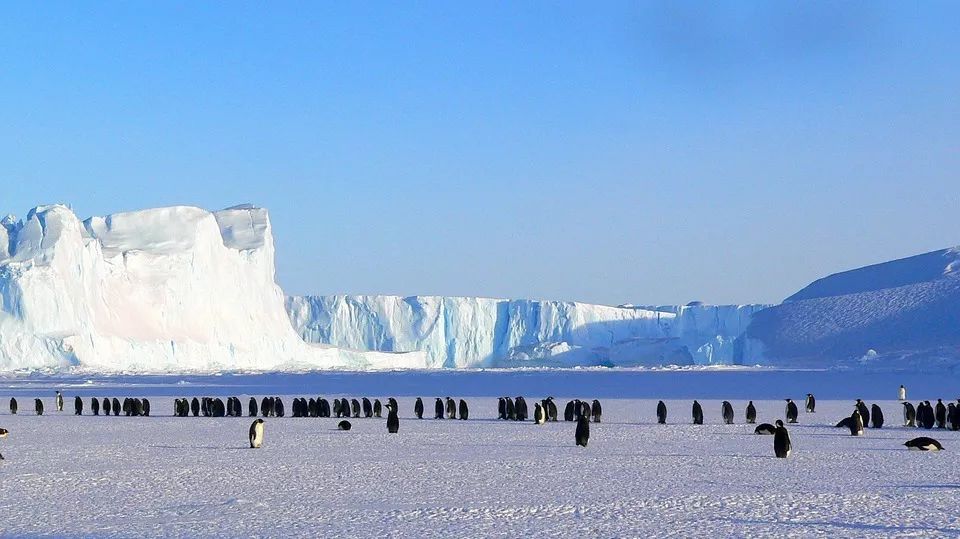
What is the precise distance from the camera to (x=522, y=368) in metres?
65.9

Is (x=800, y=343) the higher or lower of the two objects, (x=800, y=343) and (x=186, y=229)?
the lower

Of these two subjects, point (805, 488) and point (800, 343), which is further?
point (800, 343)

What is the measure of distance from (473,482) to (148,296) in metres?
48.4

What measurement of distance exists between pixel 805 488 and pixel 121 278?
50133 mm

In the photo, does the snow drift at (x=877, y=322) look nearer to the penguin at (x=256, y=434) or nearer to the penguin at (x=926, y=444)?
the penguin at (x=926, y=444)

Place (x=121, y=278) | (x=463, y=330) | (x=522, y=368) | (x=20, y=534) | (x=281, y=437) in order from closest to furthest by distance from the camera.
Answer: (x=20, y=534) < (x=281, y=437) < (x=121, y=278) < (x=522, y=368) < (x=463, y=330)

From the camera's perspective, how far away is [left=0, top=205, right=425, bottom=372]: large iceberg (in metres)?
49.6

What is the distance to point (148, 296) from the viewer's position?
183ft

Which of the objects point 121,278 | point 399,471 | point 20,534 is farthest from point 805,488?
point 121,278

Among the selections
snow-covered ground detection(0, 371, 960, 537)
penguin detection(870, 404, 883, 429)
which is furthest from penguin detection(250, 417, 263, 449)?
penguin detection(870, 404, 883, 429)

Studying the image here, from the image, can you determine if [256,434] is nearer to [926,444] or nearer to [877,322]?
[926,444]

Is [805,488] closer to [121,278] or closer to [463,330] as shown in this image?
[121,278]

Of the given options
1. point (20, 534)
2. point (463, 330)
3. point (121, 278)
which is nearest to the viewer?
point (20, 534)

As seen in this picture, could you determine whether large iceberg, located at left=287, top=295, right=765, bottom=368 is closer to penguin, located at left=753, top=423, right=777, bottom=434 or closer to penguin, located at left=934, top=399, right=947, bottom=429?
penguin, located at left=934, top=399, right=947, bottom=429
